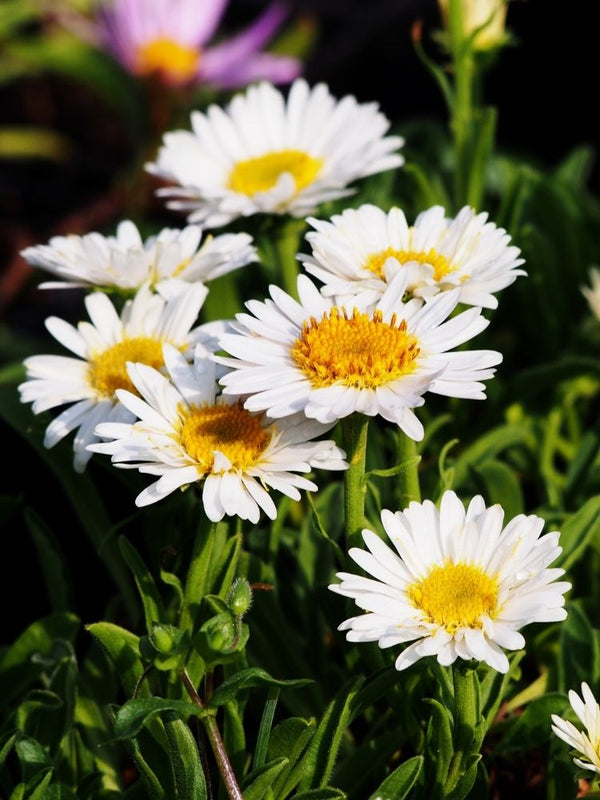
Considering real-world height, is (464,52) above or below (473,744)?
above

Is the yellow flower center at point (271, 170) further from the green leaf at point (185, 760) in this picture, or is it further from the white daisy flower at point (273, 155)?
the green leaf at point (185, 760)

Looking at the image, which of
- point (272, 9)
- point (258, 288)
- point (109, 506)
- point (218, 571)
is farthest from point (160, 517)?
point (272, 9)

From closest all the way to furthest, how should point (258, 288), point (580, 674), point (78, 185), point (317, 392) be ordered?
point (317, 392) < point (580, 674) < point (258, 288) < point (78, 185)

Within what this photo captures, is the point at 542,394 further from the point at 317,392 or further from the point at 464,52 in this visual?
the point at 317,392

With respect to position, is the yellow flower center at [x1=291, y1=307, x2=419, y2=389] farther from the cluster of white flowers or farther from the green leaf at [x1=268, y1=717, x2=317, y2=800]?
the green leaf at [x1=268, y1=717, x2=317, y2=800]

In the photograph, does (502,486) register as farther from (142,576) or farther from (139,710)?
(139,710)

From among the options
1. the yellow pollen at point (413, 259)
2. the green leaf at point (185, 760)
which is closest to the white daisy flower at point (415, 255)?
the yellow pollen at point (413, 259)
